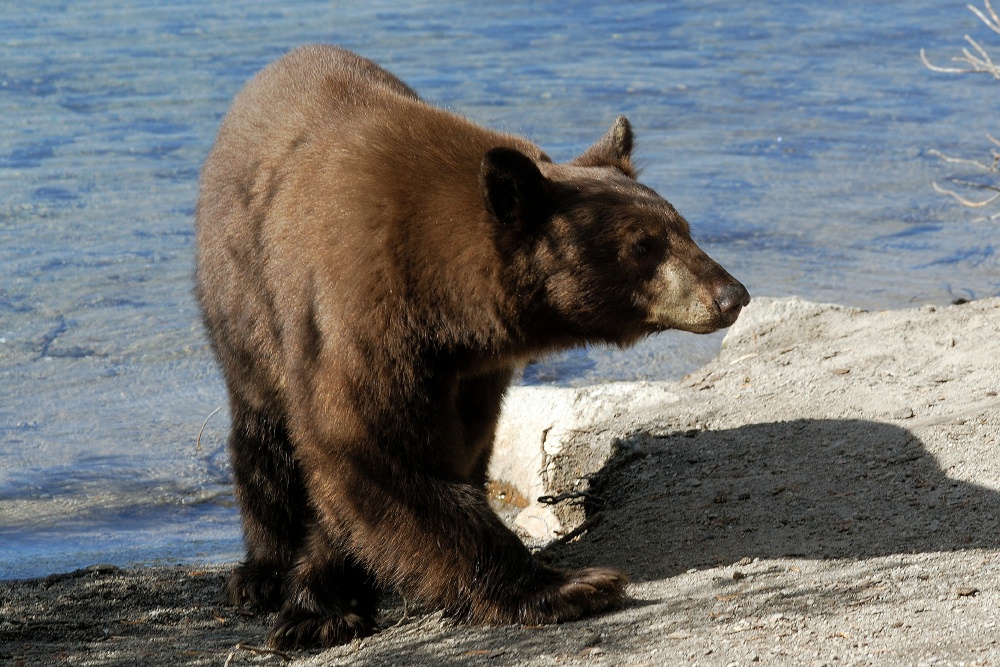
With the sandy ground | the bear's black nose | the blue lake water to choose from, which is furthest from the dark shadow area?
the blue lake water

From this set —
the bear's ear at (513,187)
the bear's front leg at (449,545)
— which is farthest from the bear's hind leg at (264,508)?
the bear's ear at (513,187)

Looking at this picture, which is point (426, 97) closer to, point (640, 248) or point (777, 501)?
point (777, 501)

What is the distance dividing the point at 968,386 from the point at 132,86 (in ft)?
49.3

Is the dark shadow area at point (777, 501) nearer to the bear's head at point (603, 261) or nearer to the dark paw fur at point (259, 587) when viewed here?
the bear's head at point (603, 261)

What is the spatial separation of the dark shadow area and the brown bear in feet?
2.45

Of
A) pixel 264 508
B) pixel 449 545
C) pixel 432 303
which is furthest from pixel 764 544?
pixel 264 508

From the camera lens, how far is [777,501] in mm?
5453

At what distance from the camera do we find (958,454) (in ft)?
17.6

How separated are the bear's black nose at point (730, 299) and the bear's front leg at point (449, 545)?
1066 millimetres

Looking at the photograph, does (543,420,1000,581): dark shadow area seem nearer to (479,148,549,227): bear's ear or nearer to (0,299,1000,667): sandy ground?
(0,299,1000,667): sandy ground

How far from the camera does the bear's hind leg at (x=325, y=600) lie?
16.7ft

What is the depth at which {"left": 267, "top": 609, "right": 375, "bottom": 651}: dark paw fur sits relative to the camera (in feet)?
16.6

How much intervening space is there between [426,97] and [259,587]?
1212 centimetres

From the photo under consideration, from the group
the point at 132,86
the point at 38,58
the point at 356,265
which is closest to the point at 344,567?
the point at 356,265
